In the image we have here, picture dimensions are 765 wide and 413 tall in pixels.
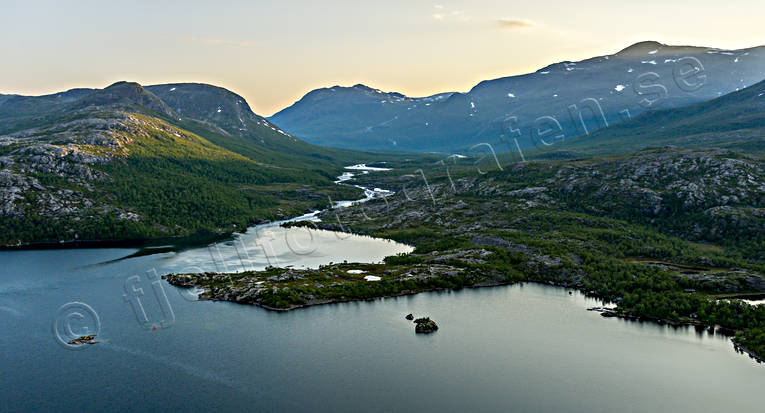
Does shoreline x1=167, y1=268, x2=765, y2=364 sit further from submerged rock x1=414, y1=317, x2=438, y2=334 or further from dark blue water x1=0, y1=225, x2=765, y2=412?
submerged rock x1=414, y1=317, x2=438, y2=334

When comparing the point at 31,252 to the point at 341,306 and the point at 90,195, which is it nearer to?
the point at 90,195

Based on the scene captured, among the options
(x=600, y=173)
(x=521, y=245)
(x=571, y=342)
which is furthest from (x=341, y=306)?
(x=600, y=173)

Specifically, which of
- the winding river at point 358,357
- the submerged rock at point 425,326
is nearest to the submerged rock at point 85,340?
the winding river at point 358,357

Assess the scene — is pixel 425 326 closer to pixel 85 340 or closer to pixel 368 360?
pixel 368 360

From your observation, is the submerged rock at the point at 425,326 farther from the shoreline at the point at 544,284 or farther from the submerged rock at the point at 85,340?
the submerged rock at the point at 85,340

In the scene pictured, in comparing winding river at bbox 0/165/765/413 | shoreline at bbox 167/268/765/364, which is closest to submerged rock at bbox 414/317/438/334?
winding river at bbox 0/165/765/413
